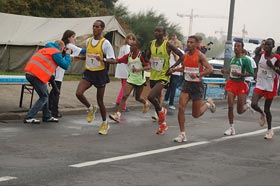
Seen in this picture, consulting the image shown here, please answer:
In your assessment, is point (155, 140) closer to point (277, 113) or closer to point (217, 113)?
point (217, 113)

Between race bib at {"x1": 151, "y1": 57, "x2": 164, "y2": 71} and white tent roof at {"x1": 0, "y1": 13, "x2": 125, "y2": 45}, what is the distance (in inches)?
536

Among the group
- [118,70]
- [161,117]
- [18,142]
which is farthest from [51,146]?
[118,70]

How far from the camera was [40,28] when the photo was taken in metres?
27.3

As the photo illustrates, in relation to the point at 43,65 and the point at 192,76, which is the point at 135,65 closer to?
the point at 43,65

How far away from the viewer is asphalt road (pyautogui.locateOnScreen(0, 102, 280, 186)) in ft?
23.4

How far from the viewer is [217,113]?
52.5ft

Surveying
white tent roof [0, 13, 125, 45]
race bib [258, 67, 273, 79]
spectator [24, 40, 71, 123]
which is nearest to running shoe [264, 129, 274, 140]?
race bib [258, 67, 273, 79]

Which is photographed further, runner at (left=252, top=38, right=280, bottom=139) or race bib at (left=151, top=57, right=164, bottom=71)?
race bib at (left=151, top=57, right=164, bottom=71)

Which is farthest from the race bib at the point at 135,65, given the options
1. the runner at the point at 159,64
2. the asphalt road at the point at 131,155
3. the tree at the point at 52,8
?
the tree at the point at 52,8

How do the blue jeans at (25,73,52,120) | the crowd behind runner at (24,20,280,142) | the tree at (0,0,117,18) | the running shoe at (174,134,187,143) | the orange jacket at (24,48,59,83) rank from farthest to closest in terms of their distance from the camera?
1. the tree at (0,0,117,18)
2. the blue jeans at (25,73,52,120)
3. the orange jacket at (24,48,59,83)
4. the crowd behind runner at (24,20,280,142)
5. the running shoe at (174,134,187,143)

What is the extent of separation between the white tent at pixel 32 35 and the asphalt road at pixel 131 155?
13.0m

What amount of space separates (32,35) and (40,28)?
86cm

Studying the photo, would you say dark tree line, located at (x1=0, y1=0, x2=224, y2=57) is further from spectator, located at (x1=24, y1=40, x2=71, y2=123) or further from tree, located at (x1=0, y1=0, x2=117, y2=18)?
spectator, located at (x1=24, y1=40, x2=71, y2=123)

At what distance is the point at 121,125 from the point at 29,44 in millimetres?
14003
